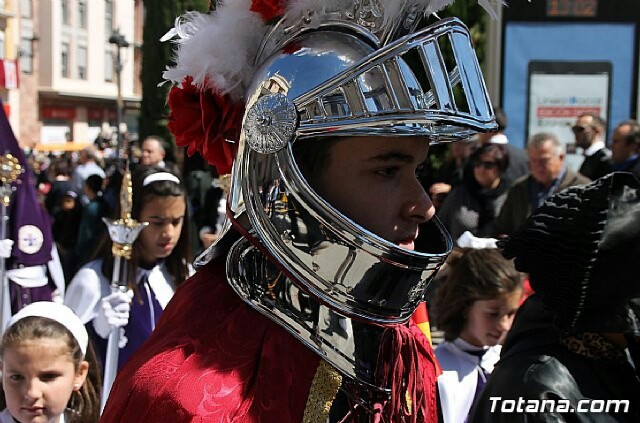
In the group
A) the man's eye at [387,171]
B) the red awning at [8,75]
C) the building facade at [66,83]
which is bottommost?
the man's eye at [387,171]

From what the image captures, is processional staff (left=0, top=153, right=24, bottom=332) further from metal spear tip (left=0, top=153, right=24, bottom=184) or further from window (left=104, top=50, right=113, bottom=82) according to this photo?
window (left=104, top=50, right=113, bottom=82)

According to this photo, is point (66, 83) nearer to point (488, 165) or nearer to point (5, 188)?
point (488, 165)

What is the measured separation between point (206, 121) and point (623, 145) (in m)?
4.90

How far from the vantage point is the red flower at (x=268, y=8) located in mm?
1506

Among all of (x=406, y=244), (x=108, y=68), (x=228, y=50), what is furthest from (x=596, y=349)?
(x=108, y=68)

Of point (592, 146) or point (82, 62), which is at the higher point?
point (82, 62)

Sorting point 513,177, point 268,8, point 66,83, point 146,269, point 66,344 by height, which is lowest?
point 66,344

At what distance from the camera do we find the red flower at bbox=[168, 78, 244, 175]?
5.26 feet

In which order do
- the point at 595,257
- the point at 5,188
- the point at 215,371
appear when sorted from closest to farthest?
1. the point at 215,371
2. the point at 595,257
3. the point at 5,188

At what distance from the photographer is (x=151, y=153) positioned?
6562mm

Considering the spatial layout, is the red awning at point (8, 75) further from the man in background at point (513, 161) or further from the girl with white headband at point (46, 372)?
the girl with white headband at point (46, 372)

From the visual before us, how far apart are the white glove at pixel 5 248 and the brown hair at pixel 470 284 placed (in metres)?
2.16

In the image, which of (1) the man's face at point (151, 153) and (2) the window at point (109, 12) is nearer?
(2) the window at point (109, 12)

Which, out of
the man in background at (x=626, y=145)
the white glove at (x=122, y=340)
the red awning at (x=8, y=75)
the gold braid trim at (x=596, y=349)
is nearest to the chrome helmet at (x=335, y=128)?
the gold braid trim at (x=596, y=349)
